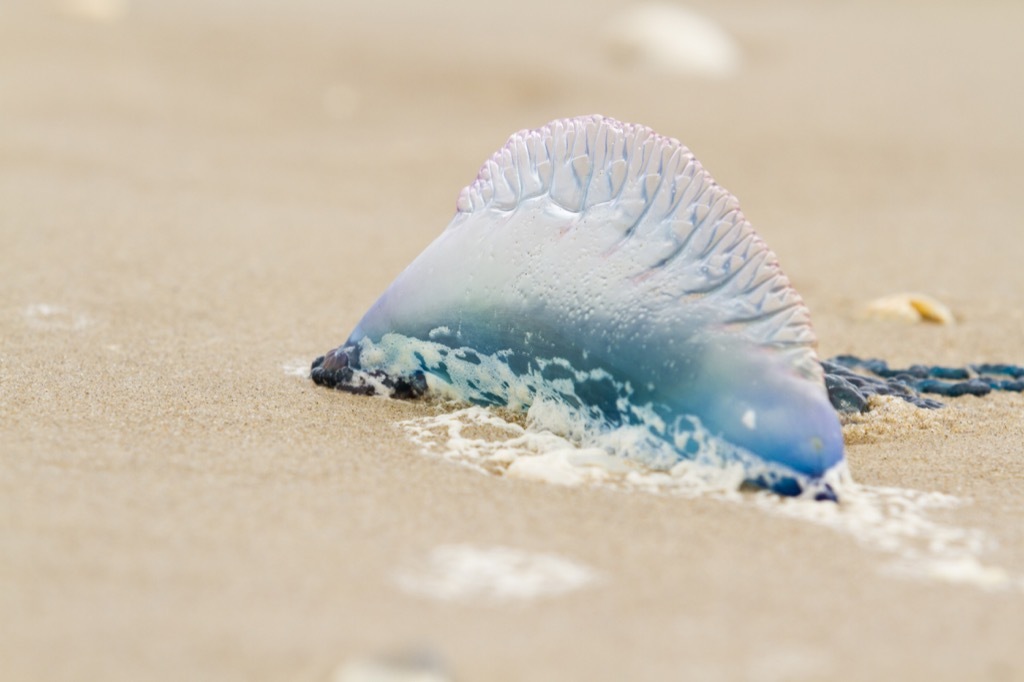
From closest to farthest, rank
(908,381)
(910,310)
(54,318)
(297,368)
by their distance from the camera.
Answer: (297,368), (908,381), (54,318), (910,310)

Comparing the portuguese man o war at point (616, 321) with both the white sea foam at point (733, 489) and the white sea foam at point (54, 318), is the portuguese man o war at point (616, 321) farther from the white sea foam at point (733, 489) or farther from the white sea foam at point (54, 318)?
the white sea foam at point (54, 318)

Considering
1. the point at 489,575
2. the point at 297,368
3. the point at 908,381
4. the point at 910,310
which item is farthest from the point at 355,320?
the point at 489,575

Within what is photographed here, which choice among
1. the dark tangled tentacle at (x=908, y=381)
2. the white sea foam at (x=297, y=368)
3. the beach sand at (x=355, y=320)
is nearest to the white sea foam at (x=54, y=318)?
the beach sand at (x=355, y=320)

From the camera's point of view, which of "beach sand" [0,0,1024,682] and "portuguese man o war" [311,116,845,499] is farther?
"portuguese man o war" [311,116,845,499]

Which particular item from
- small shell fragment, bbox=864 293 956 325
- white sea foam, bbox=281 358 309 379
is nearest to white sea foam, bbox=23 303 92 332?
white sea foam, bbox=281 358 309 379

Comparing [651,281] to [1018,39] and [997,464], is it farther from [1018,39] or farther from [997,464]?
[1018,39]

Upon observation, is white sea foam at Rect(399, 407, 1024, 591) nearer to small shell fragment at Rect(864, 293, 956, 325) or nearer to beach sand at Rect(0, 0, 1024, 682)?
beach sand at Rect(0, 0, 1024, 682)

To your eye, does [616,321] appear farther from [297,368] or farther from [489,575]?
[297,368]
